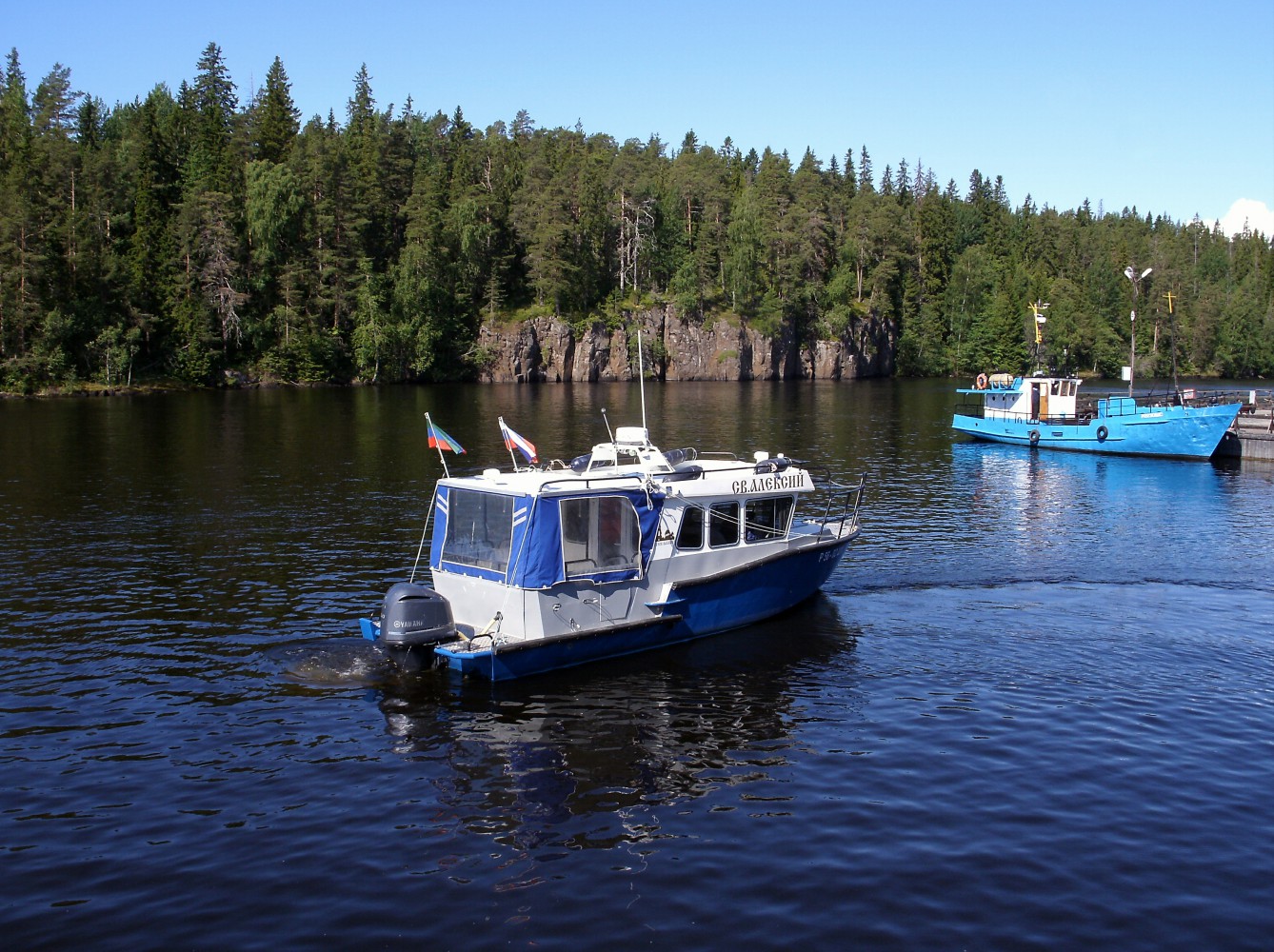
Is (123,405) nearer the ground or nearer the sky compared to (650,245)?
nearer the ground

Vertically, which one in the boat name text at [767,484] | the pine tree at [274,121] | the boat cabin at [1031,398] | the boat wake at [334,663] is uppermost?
the pine tree at [274,121]

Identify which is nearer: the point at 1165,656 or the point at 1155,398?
the point at 1165,656

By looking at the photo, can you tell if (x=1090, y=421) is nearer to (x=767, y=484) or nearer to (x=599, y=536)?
(x=767, y=484)

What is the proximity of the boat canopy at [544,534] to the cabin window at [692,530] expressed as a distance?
1.14m

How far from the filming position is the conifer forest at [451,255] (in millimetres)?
103125

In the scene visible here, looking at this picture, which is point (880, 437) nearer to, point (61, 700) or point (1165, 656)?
point (1165, 656)

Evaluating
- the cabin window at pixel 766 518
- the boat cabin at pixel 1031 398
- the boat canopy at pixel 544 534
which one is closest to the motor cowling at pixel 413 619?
the boat canopy at pixel 544 534

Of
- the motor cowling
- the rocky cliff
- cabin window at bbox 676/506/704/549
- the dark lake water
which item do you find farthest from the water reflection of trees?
the rocky cliff

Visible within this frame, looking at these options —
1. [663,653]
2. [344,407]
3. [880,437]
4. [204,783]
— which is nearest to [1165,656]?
[663,653]

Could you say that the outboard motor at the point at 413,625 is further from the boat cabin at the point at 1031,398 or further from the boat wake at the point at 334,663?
the boat cabin at the point at 1031,398

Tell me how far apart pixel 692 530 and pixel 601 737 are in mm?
6648

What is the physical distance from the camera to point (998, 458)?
201ft

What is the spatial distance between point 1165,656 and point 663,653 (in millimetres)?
11601

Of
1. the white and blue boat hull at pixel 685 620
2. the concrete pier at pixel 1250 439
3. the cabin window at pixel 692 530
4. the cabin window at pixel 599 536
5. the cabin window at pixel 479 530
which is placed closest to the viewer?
the white and blue boat hull at pixel 685 620
